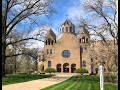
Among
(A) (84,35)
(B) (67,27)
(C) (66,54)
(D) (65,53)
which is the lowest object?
(C) (66,54)

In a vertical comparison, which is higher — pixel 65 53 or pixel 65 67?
pixel 65 53

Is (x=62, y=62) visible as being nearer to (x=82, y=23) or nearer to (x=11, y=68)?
(x=11, y=68)

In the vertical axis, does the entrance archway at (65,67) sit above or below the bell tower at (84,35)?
below

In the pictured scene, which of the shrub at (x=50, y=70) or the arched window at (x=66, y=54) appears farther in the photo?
the arched window at (x=66, y=54)

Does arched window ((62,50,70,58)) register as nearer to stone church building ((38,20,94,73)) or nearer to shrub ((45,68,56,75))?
stone church building ((38,20,94,73))

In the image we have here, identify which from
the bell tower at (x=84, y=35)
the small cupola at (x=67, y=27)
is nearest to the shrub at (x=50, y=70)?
the bell tower at (x=84, y=35)

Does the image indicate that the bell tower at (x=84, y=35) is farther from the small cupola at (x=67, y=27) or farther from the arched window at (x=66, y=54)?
the small cupola at (x=67, y=27)

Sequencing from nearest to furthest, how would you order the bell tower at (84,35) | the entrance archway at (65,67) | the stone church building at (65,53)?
the bell tower at (84,35) < the stone church building at (65,53) < the entrance archway at (65,67)

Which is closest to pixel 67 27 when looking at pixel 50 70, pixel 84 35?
pixel 50 70

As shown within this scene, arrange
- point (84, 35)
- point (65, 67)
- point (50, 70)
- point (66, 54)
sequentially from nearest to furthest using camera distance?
point (84, 35), point (50, 70), point (66, 54), point (65, 67)

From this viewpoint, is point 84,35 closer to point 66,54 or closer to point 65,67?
point 66,54

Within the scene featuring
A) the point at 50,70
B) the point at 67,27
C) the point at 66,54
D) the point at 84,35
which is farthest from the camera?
the point at 67,27

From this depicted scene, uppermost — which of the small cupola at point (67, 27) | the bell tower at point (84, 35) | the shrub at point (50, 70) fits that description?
the small cupola at point (67, 27)

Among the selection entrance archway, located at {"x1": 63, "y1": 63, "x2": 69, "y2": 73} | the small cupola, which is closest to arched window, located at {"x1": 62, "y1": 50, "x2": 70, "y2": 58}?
entrance archway, located at {"x1": 63, "y1": 63, "x2": 69, "y2": 73}
